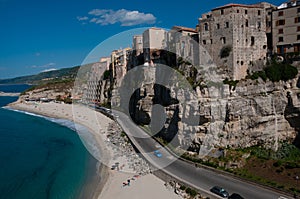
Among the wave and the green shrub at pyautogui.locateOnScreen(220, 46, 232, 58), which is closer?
the green shrub at pyautogui.locateOnScreen(220, 46, 232, 58)

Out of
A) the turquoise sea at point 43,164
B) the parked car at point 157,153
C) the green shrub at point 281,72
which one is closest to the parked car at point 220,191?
the parked car at point 157,153

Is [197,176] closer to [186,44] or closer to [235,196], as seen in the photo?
[235,196]

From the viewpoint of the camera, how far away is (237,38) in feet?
108

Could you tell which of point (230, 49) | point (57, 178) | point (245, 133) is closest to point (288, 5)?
point (230, 49)

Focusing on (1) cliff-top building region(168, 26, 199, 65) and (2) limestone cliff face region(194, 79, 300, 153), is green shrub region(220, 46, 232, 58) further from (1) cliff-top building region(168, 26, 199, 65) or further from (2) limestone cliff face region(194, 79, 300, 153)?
(2) limestone cliff face region(194, 79, 300, 153)

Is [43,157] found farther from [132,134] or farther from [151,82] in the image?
[151,82]

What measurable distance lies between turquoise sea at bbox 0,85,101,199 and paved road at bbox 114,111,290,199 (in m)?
7.40

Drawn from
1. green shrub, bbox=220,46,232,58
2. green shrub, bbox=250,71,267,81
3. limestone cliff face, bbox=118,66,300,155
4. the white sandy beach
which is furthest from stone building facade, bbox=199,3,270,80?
the white sandy beach

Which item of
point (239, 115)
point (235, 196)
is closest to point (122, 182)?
point (235, 196)

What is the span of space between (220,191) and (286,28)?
21661 mm

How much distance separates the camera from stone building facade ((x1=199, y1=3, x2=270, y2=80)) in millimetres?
32812

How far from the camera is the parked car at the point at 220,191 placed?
22000 mm

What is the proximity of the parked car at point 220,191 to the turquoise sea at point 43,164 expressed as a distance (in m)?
12.6

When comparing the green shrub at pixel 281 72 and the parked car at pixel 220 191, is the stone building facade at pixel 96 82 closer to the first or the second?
the green shrub at pixel 281 72
